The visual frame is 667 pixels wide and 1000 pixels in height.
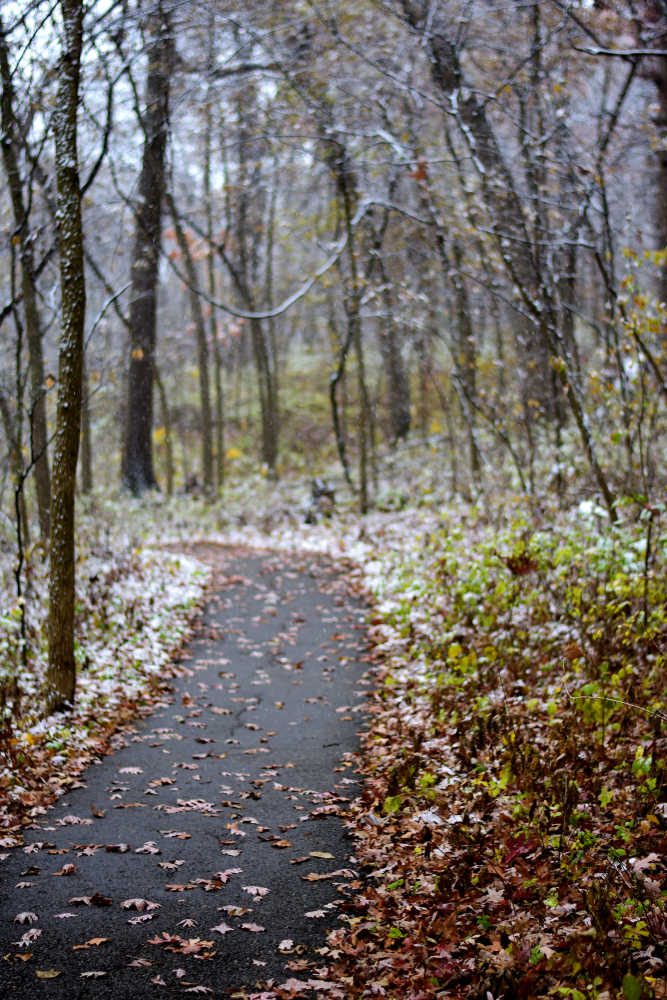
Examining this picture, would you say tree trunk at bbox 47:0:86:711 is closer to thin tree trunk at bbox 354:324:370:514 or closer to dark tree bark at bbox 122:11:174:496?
dark tree bark at bbox 122:11:174:496

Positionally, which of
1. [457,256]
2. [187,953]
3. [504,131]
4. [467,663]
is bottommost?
[187,953]

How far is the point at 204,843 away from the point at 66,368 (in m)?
4.26

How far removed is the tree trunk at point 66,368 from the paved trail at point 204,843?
110 cm

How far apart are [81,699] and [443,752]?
360 cm

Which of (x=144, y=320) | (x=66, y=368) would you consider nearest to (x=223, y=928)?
(x=66, y=368)

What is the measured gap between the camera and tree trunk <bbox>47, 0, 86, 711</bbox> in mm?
6473

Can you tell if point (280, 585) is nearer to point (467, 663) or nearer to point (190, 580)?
point (190, 580)

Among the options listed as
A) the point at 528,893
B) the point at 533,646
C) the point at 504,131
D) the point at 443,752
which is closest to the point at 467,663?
the point at 533,646

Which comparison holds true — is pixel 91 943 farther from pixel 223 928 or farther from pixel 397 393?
pixel 397 393

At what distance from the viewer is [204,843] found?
4.71 meters

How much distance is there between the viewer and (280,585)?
1278 cm

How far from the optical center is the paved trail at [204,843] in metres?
3.48

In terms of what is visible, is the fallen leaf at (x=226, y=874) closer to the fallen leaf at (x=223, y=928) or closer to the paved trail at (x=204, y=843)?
the paved trail at (x=204, y=843)

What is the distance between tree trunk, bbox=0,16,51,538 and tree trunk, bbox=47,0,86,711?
1.78 m
